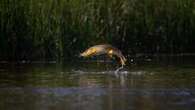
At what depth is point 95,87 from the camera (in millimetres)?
14680

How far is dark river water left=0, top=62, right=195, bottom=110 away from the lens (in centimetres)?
1258

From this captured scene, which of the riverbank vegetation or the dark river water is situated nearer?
the dark river water

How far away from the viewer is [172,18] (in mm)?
22766

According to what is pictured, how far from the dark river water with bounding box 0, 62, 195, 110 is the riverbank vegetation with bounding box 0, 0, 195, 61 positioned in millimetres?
990

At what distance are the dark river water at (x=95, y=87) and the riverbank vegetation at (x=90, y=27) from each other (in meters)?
0.99

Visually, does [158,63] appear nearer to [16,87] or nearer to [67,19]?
[67,19]

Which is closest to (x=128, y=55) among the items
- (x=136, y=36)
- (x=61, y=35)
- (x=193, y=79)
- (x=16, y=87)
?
(x=136, y=36)

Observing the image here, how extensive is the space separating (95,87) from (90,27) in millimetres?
6410

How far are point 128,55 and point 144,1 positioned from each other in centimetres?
191

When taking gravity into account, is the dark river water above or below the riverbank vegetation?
below

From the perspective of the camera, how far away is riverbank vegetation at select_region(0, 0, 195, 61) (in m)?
20.2

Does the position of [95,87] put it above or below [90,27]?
below

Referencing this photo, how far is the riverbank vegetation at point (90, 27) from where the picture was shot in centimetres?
2019

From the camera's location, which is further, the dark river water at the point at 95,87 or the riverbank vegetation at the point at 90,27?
the riverbank vegetation at the point at 90,27
